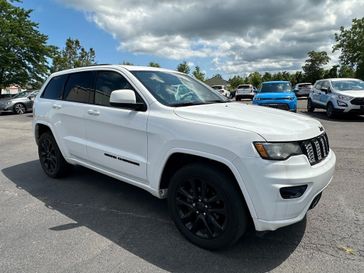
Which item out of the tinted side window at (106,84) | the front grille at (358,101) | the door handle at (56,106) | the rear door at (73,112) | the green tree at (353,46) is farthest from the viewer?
the green tree at (353,46)

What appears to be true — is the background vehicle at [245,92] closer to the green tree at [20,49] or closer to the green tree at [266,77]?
the green tree at [20,49]

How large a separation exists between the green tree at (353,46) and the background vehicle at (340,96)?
36354mm

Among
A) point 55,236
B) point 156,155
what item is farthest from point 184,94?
point 55,236

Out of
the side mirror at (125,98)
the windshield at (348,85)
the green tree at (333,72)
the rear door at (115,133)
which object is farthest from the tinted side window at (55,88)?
the green tree at (333,72)

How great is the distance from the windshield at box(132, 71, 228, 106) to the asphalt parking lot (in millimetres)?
1412

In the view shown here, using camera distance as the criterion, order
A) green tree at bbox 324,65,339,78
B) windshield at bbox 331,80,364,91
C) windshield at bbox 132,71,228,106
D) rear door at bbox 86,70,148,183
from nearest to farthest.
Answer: rear door at bbox 86,70,148,183
windshield at bbox 132,71,228,106
windshield at bbox 331,80,364,91
green tree at bbox 324,65,339,78

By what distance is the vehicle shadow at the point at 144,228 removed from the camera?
290cm

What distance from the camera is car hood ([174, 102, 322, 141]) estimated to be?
2.75 meters

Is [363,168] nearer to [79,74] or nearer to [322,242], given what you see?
[322,242]

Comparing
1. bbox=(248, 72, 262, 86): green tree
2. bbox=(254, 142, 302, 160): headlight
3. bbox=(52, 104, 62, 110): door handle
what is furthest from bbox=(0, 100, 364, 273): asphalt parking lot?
bbox=(248, 72, 262, 86): green tree

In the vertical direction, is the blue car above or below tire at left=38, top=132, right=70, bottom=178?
above

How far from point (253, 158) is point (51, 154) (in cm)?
383

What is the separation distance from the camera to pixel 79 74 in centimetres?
475

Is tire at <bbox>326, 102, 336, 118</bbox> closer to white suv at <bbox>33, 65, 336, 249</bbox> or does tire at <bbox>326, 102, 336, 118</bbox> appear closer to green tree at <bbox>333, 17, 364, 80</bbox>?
white suv at <bbox>33, 65, 336, 249</bbox>
